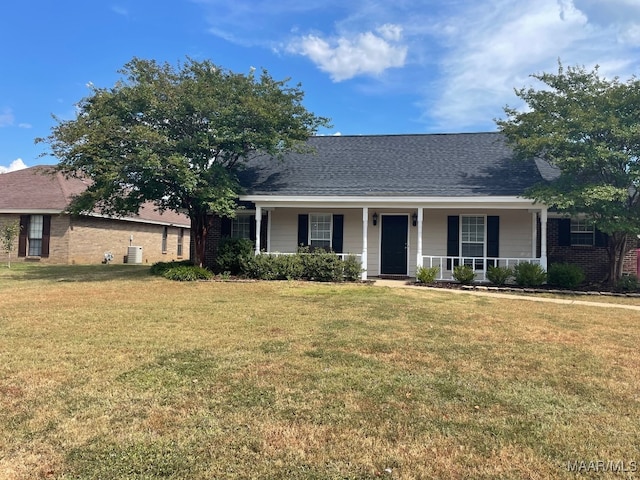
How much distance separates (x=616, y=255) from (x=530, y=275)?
2.67 m

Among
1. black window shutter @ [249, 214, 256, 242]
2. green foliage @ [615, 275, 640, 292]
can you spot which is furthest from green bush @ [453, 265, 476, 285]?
black window shutter @ [249, 214, 256, 242]

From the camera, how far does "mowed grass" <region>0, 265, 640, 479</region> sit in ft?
9.78

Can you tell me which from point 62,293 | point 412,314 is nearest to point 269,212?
point 62,293

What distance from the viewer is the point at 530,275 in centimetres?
1255

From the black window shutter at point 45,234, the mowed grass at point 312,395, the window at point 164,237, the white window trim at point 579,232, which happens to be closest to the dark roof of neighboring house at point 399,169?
the white window trim at point 579,232

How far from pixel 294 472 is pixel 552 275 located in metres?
11.9

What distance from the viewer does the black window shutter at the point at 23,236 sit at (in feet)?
68.3

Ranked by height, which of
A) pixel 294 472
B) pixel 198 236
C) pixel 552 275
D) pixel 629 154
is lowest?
pixel 294 472

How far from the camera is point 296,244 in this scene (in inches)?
619

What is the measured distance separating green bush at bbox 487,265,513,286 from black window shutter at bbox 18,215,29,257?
66.0 feet

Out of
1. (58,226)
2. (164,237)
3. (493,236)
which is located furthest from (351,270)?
(164,237)

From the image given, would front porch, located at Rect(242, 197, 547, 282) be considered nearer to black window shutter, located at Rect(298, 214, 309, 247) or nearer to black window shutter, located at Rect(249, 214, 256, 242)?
black window shutter, located at Rect(298, 214, 309, 247)

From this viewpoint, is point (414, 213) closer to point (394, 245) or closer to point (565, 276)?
point (394, 245)

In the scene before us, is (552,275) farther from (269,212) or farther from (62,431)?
(62,431)
